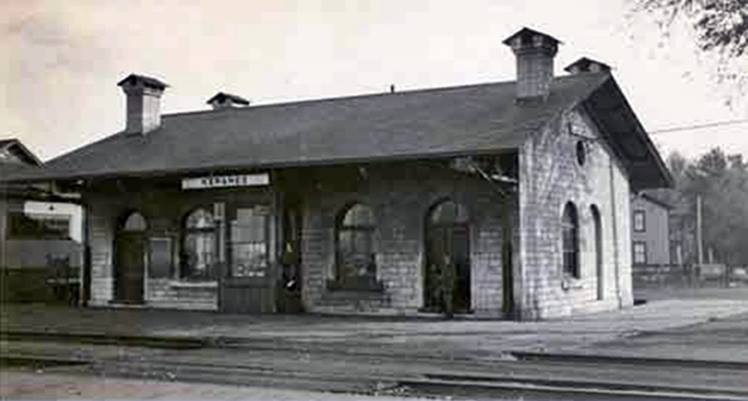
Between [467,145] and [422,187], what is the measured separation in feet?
5.42

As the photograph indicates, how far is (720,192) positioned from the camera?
43469mm

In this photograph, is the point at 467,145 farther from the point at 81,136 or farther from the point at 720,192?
the point at 720,192

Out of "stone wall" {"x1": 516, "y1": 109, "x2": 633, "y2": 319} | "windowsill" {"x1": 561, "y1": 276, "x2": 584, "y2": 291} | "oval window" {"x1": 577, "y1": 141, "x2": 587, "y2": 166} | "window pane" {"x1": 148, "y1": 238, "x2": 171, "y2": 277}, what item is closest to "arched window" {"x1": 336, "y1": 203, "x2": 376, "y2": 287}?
"stone wall" {"x1": 516, "y1": 109, "x2": 633, "y2": 319}

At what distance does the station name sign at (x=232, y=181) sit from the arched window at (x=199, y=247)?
1249 mm

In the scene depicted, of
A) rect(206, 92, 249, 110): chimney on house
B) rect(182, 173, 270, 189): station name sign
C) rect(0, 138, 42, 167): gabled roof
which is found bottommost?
rect(0, 138, 42, 167): gabled roof

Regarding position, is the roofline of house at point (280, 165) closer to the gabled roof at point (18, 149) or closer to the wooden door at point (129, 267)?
the wooden door at point (129, 267)

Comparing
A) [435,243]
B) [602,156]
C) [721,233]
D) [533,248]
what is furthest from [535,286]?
[721,233]

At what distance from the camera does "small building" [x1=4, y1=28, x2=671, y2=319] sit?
14586mm

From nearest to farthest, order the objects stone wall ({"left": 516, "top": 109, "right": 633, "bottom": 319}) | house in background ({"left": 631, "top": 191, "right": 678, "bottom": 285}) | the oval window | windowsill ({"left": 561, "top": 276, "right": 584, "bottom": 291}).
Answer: stone wall ({"left": 516, "top": 109, "right": 633, "bottom": 319}), windowsill ({"left": 561, "top": 276, "right": 584, "bottom": 291}), the oval window, house in background ({"left": 631, "top": 191, "right": 678, "bottom": 285})

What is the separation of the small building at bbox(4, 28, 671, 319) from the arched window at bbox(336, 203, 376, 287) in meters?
0.02

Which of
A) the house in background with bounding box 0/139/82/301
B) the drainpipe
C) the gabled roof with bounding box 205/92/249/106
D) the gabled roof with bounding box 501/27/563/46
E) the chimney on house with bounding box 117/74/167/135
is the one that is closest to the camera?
the house in background with bounding box 0/139/82/301

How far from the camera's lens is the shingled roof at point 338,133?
47.2 ft

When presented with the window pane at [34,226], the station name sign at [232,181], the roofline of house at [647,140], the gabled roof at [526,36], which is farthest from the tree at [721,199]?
the window pane at [34,226]

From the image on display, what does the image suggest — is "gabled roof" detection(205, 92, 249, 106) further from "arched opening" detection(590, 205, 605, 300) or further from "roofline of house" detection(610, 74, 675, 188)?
"roofline of house" detection(610, 74, 675, 188)
